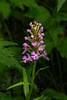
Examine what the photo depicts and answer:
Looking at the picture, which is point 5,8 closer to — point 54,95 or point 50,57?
point 50,57

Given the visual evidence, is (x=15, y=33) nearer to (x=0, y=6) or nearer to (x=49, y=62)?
(x=0, y=6)

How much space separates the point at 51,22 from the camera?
13.1 ft

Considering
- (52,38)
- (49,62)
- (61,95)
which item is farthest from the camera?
(52,38)

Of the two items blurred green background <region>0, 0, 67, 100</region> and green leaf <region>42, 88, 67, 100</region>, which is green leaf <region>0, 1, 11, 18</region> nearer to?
blurred green background <region>0, 0, 67, 100</region>

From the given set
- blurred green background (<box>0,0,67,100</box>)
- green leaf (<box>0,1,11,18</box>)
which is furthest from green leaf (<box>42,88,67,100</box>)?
green leaf (<box>0,1,11,18</box>)

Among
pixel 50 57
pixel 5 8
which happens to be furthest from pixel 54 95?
pixel 5 8

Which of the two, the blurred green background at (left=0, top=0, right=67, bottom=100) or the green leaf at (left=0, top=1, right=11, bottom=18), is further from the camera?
the green leaf at (left=0, top=1, right=11, bottom=18)

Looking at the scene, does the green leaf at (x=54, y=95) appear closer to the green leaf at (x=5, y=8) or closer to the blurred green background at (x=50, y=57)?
the blurred green background at (x=50, y=57)

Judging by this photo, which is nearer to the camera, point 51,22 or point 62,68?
point 62,68

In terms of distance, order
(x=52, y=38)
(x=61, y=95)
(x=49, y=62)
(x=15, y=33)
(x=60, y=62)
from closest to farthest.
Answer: (x=61, y=95) < (x=49, y=62) < (x=60, y=62) < (x=52, y=38) < (x=15, y=33)

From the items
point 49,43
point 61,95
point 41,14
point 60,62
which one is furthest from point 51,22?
point 61,95

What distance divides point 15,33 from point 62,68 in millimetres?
1801

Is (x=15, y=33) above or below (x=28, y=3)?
below

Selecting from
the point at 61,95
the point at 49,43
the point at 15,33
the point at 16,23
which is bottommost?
the point at 61,95
